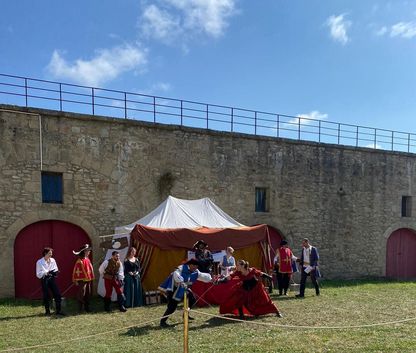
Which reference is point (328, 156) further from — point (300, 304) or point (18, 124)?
point (18, 124)

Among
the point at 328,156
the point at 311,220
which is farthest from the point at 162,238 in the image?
the point at 328,156

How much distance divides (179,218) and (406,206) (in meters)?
11.4

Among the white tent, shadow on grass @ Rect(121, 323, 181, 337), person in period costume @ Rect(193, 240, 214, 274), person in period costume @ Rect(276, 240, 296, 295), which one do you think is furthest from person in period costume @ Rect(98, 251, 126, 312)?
person in period costume @ Rect(276, 240, 296, 295)

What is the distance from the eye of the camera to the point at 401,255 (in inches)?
698

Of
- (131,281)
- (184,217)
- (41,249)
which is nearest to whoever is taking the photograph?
(131,281)

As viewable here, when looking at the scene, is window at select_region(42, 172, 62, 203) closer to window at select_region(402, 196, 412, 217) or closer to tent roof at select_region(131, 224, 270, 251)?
tent roof at select_region(131, 224, 270, 251)

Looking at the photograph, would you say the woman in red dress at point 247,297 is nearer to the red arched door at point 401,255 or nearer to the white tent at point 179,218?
the white tent at point 179,218

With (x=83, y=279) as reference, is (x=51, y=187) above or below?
above

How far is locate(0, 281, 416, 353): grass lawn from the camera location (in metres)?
6.30

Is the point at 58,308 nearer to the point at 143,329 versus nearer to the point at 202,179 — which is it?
the point at 143,329

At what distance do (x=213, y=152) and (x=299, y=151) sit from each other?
3499mm

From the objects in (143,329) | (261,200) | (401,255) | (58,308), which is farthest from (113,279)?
(401,255)

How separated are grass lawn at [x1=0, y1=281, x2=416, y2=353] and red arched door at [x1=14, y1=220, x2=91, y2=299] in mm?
770

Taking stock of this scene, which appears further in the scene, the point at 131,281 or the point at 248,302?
the point at 131,281
